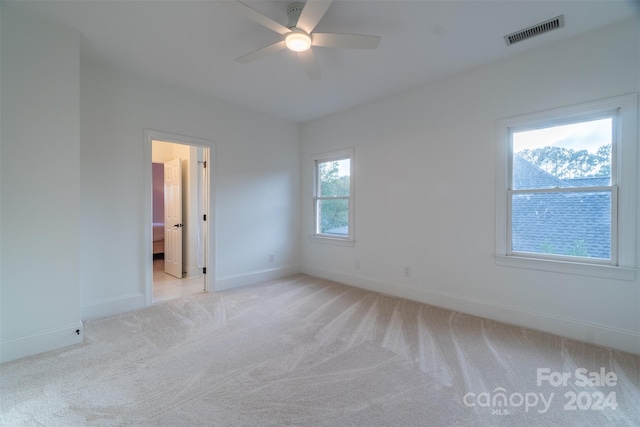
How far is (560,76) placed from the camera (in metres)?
2.64

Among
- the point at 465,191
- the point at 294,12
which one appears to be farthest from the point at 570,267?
the point at 294,12

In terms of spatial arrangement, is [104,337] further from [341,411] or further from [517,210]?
[517,210]

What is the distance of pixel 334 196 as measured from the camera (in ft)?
15.5

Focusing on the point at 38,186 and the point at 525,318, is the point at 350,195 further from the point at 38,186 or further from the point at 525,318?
the point at 38,186

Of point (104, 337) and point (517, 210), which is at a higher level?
point (517, 210)

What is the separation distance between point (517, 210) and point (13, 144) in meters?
4.70

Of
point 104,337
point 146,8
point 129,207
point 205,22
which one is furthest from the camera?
point 129,207

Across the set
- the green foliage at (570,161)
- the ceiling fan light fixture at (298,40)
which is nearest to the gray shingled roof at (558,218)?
the green foliage at (570,161)

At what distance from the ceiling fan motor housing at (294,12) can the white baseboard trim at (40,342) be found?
3.26 meters

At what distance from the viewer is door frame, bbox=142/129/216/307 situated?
3.39m

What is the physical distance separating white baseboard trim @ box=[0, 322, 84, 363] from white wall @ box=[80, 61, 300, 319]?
0.57 metres

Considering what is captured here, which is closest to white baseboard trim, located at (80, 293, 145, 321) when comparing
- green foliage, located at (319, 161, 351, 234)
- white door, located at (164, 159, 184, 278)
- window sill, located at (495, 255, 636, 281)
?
white door, located at (164, 159, 184, 278)

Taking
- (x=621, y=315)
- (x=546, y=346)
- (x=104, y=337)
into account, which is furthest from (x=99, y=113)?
(x=621, y=315)

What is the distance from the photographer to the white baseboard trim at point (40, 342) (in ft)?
7.25
